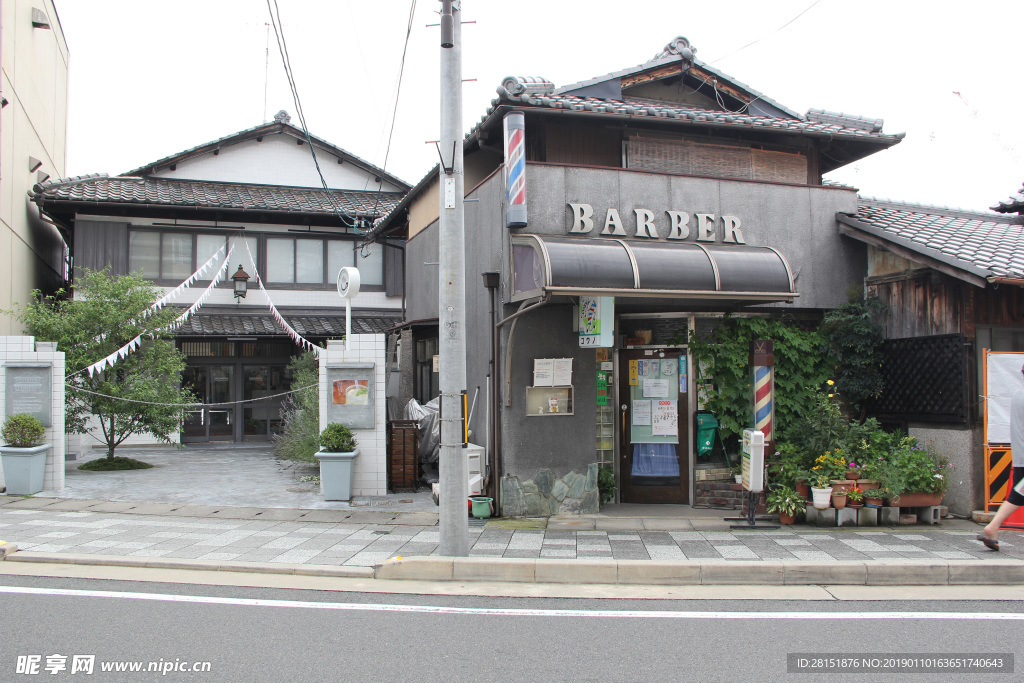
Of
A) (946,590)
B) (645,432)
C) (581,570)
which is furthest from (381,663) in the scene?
(645,432)

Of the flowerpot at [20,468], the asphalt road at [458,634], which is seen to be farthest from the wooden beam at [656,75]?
the flowerpot at [20,468]

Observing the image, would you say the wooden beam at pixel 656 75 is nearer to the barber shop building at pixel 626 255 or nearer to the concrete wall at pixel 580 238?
the barber shop building at pixel 626 255

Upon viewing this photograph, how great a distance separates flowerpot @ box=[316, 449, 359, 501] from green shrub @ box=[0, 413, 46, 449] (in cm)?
460

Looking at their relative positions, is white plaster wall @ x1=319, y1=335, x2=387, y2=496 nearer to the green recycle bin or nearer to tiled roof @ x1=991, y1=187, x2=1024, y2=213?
the green recycle bin

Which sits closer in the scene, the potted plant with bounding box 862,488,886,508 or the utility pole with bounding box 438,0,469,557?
the utility pole with bounding box 438,0,469,557

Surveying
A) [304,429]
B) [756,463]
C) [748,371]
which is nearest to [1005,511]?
[756,463]

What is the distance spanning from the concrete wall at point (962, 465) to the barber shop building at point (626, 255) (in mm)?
2518

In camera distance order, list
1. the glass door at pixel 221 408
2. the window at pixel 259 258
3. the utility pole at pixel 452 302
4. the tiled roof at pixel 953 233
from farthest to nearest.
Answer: the glass door at pixel 221 408 → the window at pixel 259 258 → the tiled roof at pixel 953 233 → the utility pole at pixel 452 302

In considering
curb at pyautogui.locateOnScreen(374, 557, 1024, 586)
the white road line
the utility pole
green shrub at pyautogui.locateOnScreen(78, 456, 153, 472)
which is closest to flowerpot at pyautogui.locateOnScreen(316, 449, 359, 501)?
the utility pole

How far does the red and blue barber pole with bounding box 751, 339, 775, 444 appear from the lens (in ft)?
32.2

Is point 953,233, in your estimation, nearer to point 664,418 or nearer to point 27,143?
point 664,418

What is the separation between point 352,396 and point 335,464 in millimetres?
1114

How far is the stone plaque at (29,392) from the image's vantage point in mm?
11188

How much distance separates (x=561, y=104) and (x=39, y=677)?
27.2 ft
